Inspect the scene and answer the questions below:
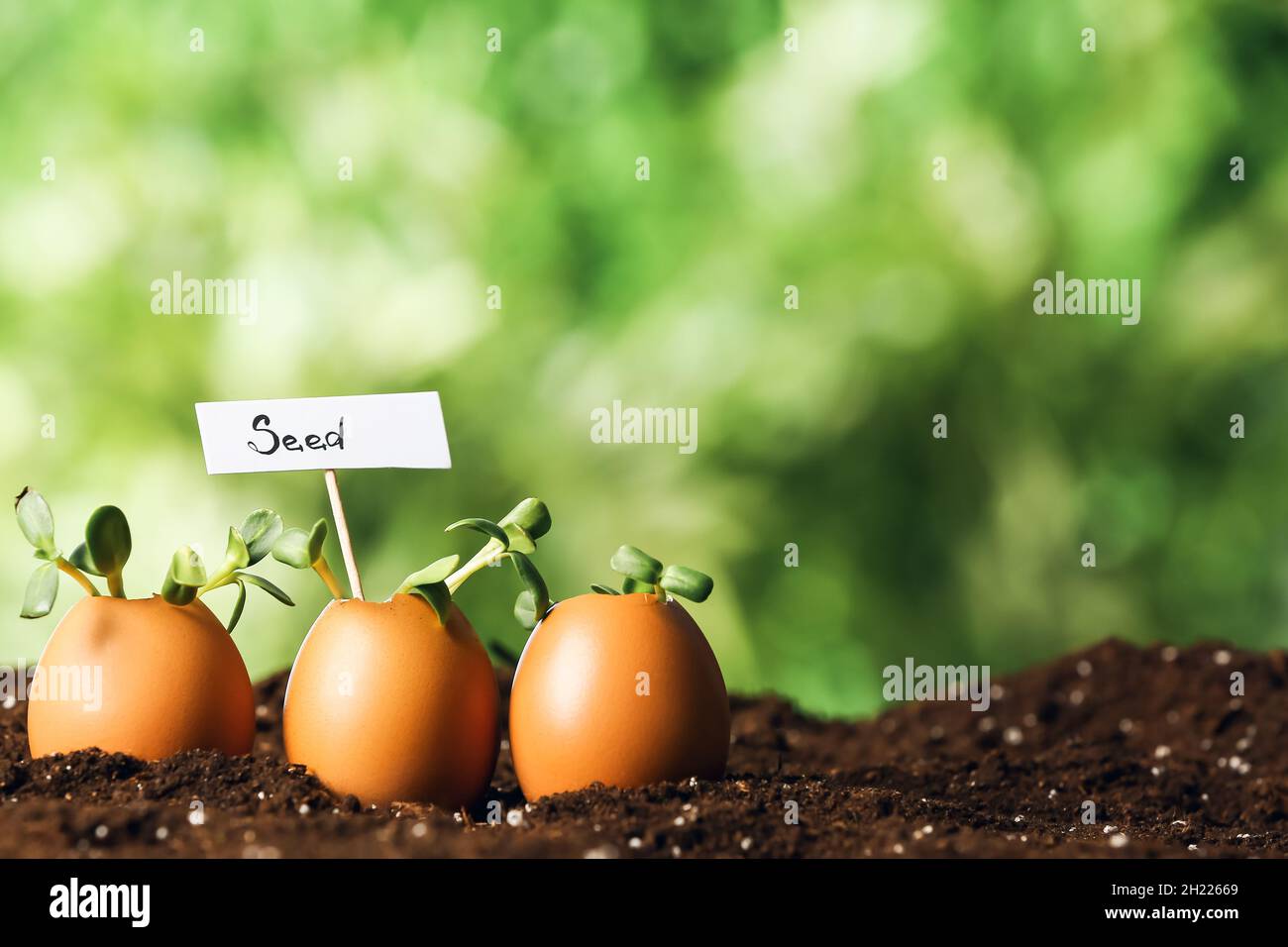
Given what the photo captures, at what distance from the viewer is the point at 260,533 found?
1.28m

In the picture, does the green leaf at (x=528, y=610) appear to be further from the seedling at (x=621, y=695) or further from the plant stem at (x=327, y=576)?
the plant stem at (x=327, y=576)

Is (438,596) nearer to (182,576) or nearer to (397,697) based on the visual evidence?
(397,697)

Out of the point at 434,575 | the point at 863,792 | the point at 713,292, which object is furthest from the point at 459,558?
the point at 713,292

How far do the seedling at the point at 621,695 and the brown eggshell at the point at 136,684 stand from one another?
11.8 inches

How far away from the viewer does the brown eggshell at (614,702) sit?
1193mm

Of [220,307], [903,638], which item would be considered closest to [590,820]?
[903,638]

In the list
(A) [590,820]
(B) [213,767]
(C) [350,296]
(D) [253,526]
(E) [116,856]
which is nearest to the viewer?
(E) [116,856]

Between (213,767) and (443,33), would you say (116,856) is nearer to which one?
(213,767)

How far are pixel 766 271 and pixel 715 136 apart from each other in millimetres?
277

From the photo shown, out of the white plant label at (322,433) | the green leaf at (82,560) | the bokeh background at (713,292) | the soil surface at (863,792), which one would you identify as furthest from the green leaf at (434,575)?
the bokeh background at (713,292)

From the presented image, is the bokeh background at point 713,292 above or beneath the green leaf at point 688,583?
above

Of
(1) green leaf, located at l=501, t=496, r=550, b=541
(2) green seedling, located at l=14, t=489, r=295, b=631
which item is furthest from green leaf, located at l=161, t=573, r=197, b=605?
(1) green leaf, located at l=501, t=496, r=550, b=541

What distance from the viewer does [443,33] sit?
244 centimetres

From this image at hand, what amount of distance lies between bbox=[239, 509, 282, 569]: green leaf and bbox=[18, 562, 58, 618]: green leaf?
0.17 m
